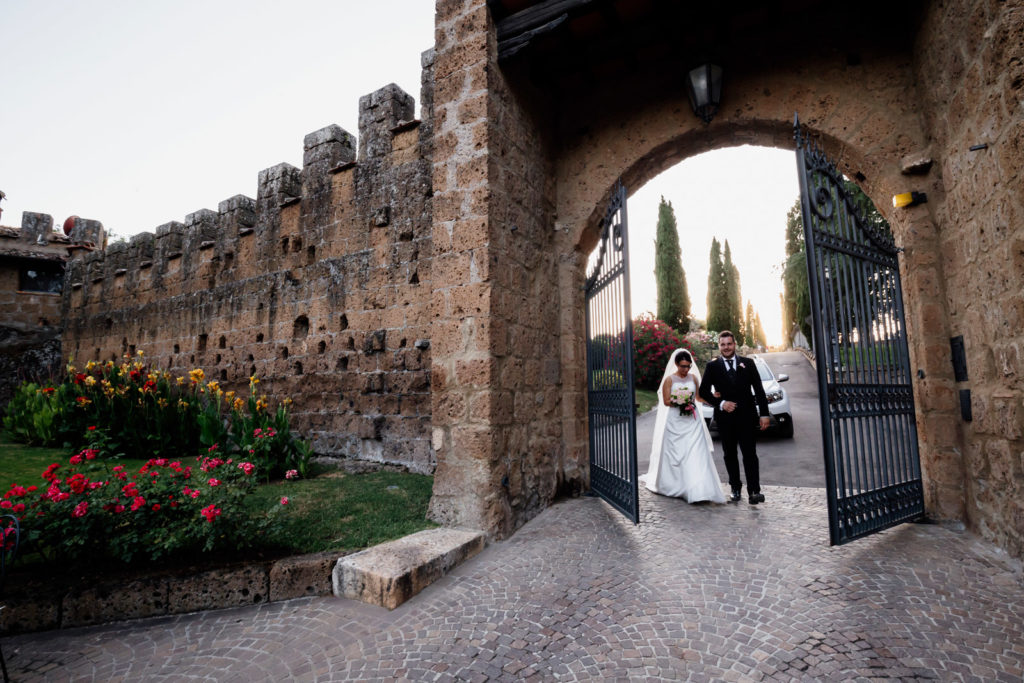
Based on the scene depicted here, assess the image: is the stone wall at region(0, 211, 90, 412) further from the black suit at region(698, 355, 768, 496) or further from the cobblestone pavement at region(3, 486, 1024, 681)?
the black suit at region(698, 355, 768, 496)

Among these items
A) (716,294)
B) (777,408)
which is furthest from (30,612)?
(716,294)

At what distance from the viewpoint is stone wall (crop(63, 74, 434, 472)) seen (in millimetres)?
5254

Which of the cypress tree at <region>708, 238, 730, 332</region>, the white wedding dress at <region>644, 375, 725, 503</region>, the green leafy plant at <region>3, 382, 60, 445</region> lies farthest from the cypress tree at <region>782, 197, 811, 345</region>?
the green leafy plant at <region>3, 382, 60, 445</region>

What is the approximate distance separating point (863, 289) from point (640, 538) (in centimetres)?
252

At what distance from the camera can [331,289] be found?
589cm

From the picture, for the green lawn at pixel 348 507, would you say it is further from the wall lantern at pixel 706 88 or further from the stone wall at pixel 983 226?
the wall lantern at pixel 706 88

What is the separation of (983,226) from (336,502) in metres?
4.94

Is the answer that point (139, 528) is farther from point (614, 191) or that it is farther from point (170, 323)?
point (170, 323)

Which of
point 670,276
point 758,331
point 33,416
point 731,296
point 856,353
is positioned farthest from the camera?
point 758,331

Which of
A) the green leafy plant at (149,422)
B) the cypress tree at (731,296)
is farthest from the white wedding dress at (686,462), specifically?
the cypress tree at (731,296)

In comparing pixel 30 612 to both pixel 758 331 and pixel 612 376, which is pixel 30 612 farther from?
pixel 758 331

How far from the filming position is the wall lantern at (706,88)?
13.1ft

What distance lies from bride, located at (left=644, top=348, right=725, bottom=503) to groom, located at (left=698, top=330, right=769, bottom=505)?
0.17 metres

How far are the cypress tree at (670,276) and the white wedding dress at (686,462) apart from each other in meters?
20.2
